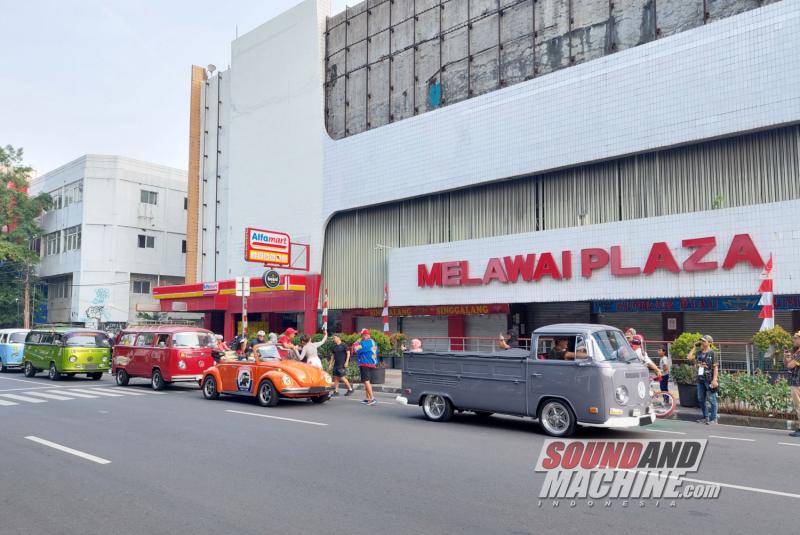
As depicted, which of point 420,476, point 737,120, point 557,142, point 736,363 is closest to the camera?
point 420,476

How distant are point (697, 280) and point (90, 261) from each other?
48.2m

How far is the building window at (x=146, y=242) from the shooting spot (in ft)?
182

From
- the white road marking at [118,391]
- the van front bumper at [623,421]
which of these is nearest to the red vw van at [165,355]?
the white road marking at [118,391]

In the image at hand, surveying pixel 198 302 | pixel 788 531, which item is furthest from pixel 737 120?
pixel 198 302

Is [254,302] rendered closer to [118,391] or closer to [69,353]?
[69,353]

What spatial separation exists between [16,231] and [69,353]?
126 ft

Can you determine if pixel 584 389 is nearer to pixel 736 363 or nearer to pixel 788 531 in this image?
pixel 788 531

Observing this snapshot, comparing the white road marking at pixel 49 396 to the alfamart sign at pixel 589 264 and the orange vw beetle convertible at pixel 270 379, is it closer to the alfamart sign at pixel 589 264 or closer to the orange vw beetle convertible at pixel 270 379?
the orange vw beetle convertible at pixel 270 379

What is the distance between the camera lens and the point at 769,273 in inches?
727

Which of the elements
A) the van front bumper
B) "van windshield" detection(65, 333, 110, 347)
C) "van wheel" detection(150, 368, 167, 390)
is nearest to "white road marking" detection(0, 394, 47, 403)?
"van wheel" detection(150, 368, 167, 390)

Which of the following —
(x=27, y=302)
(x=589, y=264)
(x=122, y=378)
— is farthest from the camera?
(x=27, y=302)

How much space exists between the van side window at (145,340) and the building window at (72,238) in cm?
3873

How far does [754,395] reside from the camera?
13570mm

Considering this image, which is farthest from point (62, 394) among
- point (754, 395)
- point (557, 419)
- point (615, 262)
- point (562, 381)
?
point (615, 262)
